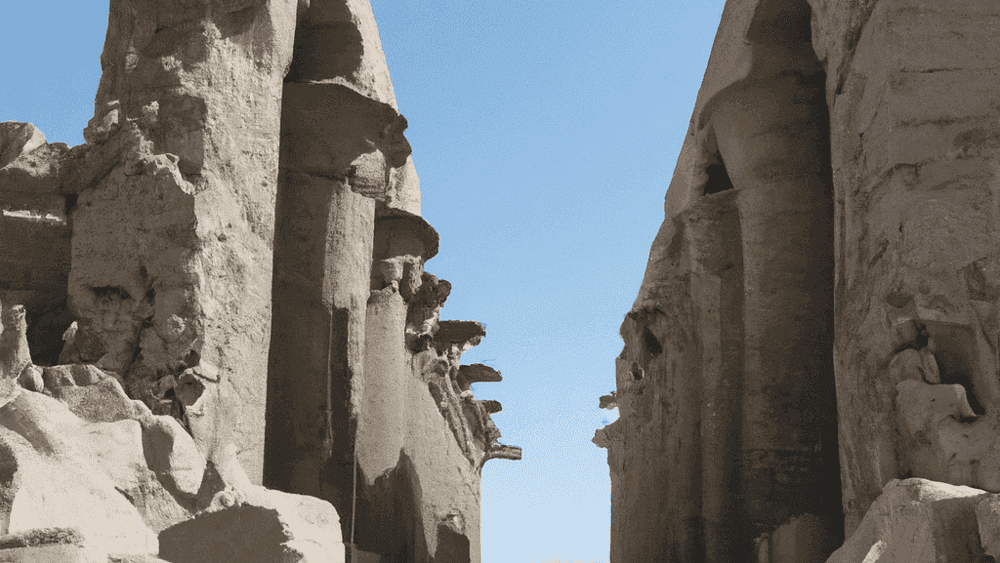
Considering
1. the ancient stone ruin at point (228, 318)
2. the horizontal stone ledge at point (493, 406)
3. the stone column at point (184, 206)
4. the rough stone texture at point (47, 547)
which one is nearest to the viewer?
the rough stone texture at point (47, 547)

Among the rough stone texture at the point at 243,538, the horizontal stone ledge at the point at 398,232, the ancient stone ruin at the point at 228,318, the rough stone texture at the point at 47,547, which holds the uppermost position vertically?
the horizontal stone ledge at the point at 398,232

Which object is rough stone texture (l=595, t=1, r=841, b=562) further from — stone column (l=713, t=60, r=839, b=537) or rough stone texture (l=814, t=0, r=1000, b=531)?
rough stone texture (l=814, t=0, r=1000, b=531)

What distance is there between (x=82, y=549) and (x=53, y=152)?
4042mm

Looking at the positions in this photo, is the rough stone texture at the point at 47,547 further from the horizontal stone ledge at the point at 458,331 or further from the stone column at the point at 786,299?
the horizontal stone ledge at the point at 458,331

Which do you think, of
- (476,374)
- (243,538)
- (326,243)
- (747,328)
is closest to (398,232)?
(326,243)

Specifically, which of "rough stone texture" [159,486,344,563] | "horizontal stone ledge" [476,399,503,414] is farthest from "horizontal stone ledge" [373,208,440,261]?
"rough stone texture" [159,486,344,563]

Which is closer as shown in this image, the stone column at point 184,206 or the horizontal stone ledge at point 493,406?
the stone column at point 184,206

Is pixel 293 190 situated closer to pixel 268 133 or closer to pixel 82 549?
pixel 268 133

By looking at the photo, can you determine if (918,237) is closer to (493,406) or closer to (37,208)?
(37,208)

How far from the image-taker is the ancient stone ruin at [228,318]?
4418mm

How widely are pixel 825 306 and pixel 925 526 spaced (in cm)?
384

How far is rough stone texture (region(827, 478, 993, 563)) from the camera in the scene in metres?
3.93

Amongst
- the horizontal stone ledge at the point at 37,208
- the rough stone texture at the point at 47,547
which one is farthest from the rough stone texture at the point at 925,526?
the horizontal stone ledge at the point at 37,208

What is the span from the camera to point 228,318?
21.7 ft
